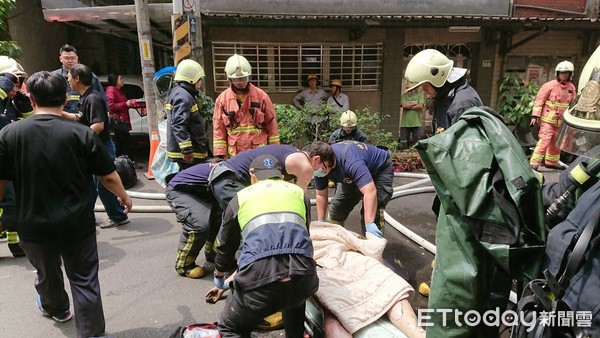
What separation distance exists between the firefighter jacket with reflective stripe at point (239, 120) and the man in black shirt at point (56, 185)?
7.06ft

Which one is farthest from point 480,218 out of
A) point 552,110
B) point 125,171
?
point 552,110

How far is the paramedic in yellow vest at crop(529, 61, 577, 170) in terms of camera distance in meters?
6.98

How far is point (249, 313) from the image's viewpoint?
218 cm

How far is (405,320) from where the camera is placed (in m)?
2.52

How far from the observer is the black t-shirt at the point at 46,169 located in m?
2.35

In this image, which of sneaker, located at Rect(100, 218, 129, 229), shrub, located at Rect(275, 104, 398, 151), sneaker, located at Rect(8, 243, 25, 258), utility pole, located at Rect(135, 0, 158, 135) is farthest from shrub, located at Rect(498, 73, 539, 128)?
sneaker, located at Rect(8, 243, 25, 258)

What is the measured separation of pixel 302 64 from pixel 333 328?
683 centimetres

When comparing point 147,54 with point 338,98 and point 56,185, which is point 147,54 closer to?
point 338,98

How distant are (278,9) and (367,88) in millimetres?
2593

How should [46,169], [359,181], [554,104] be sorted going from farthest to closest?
[554,104] < [359,181] < [46,169]

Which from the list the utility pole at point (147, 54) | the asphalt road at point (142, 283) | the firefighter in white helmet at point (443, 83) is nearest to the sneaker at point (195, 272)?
the asphalt road at point (142, 283)

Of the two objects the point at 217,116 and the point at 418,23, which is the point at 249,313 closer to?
the point at 217,116

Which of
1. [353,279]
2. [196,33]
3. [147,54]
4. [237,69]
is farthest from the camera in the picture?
[147,54]

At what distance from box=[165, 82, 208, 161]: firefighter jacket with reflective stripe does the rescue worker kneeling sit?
2.23 meters
